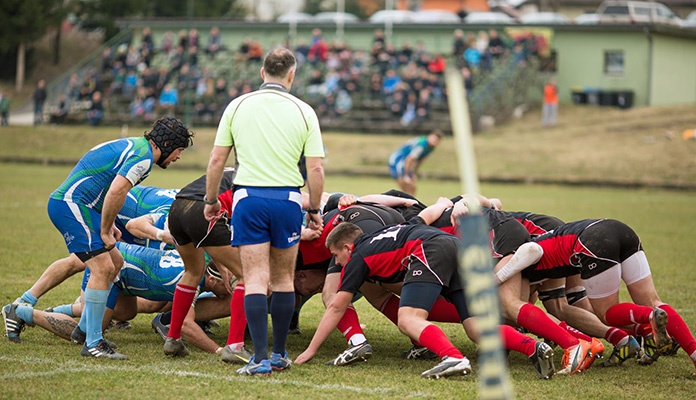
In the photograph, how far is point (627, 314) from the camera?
23.3 ft

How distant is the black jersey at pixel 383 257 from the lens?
6656 mm

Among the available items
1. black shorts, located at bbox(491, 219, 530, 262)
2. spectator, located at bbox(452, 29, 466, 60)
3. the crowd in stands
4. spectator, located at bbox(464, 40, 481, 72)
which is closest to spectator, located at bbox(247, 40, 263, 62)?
the crowd in stands

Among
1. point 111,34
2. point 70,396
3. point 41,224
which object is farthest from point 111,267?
point 111,34

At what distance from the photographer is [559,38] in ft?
129

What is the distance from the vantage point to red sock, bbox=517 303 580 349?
21.8ft

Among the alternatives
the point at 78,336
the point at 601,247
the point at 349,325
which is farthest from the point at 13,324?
the point at 601,247

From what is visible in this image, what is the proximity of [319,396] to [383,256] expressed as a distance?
1.33 meters

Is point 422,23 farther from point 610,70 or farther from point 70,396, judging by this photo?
point 70,396

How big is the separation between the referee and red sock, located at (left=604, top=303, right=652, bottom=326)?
2.66 metres

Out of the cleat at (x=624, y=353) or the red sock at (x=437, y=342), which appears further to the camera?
the cleat at (x=624, y=353)

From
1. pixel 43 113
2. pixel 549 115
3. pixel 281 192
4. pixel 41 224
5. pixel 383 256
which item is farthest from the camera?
pixel 43 113

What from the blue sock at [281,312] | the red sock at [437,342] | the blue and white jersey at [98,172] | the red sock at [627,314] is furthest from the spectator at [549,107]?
the blue sock at [281,312]

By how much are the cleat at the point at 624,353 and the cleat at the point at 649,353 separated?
1.3 inches

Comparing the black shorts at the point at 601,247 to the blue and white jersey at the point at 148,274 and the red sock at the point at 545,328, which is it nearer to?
the red sock at the point at 545,328
